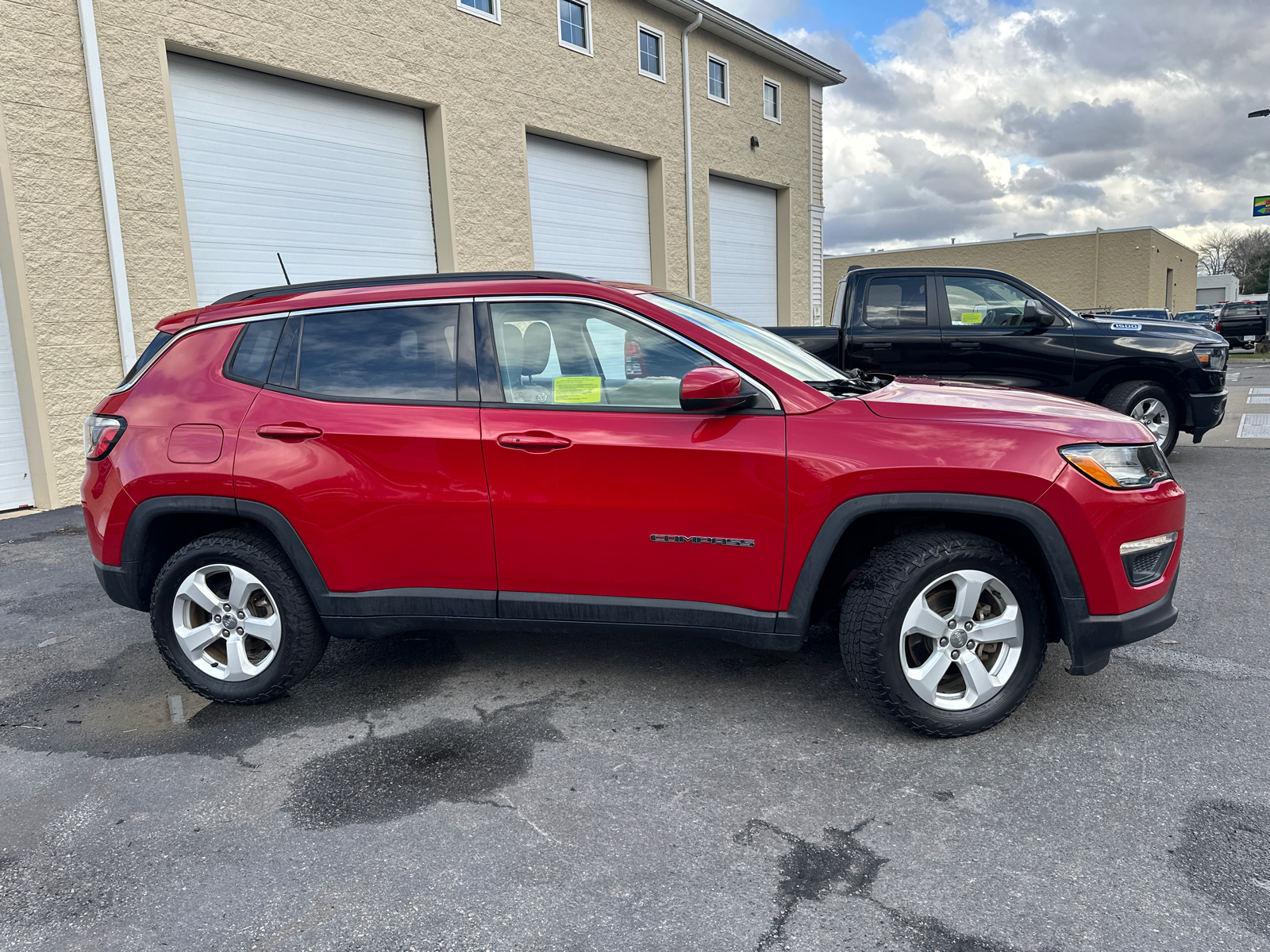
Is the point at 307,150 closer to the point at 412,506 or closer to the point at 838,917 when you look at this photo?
the point at 412,506

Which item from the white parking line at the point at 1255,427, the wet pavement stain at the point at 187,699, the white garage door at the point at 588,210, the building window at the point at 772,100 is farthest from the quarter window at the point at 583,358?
the building window at the point at 772,100

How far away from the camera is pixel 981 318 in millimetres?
8234

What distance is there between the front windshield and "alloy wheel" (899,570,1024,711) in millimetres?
954

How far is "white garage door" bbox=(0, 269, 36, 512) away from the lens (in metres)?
8.13

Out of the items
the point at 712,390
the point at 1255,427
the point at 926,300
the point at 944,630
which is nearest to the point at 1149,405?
the point at 926,300

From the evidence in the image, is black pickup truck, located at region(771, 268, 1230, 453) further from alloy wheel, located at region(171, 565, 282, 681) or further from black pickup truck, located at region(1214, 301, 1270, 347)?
black pickup truck, located at region(1214, 301, 1270, 347)

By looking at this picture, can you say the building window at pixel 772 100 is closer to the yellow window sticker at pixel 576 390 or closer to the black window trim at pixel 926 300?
the black window trim at pixel 926 300

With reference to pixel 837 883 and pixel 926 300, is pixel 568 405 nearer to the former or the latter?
pixel 837 883

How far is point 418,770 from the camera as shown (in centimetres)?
308

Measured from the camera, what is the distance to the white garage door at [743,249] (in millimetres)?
17422

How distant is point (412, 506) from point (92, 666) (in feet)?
7.39

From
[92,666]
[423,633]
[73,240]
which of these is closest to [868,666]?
[423,633]

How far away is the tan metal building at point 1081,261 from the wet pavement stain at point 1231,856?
44752mm

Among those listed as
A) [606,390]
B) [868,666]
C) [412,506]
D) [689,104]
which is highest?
[689,104]
